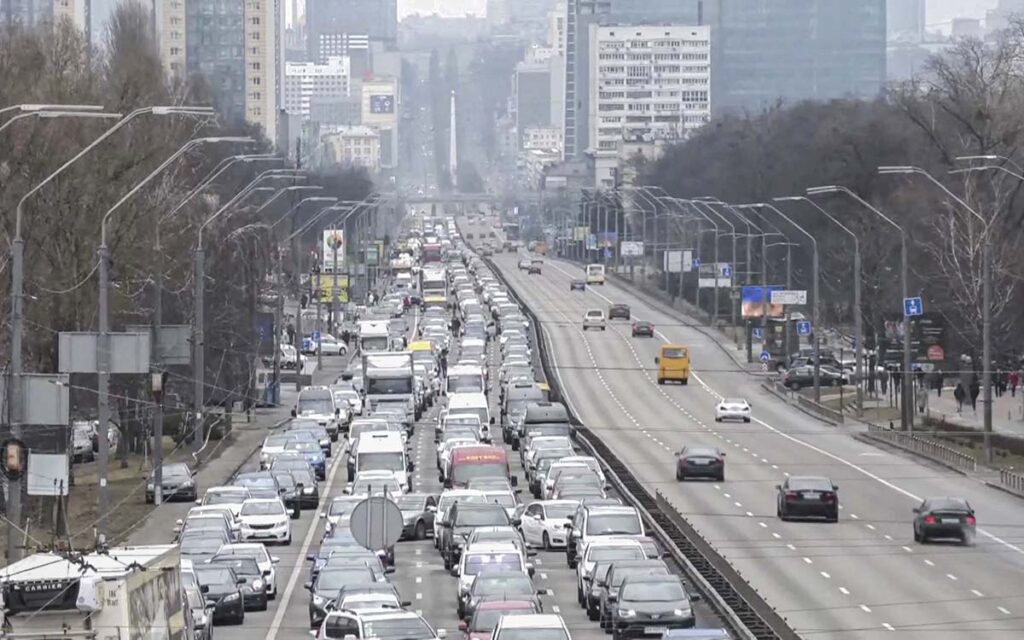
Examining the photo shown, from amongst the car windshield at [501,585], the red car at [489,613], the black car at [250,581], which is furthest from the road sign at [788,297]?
the red car at [489,613]

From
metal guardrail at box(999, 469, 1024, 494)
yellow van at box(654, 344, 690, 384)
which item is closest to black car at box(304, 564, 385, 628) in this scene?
metal guardrail at box(999, 469, 1024, 494)

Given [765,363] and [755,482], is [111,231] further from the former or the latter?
[765,363]

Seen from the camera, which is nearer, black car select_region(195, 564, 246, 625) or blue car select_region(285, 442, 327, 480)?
black car select_region(195, 564, 246, 625)

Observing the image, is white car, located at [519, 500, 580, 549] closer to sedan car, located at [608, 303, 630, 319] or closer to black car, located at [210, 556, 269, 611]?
black car, located at [210, 556, 269, 611]

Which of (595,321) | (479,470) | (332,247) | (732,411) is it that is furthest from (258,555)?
(332,247)

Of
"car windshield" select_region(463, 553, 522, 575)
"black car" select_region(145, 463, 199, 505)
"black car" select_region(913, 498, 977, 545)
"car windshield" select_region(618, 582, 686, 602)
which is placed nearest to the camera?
"car windshield" select_region(618, 582, 686, 602)

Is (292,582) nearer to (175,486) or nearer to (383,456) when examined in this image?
(175,486)

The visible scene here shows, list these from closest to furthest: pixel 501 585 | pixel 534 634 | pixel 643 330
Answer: pixel 534 634 < pixel 501 585 < pixel 643 330
